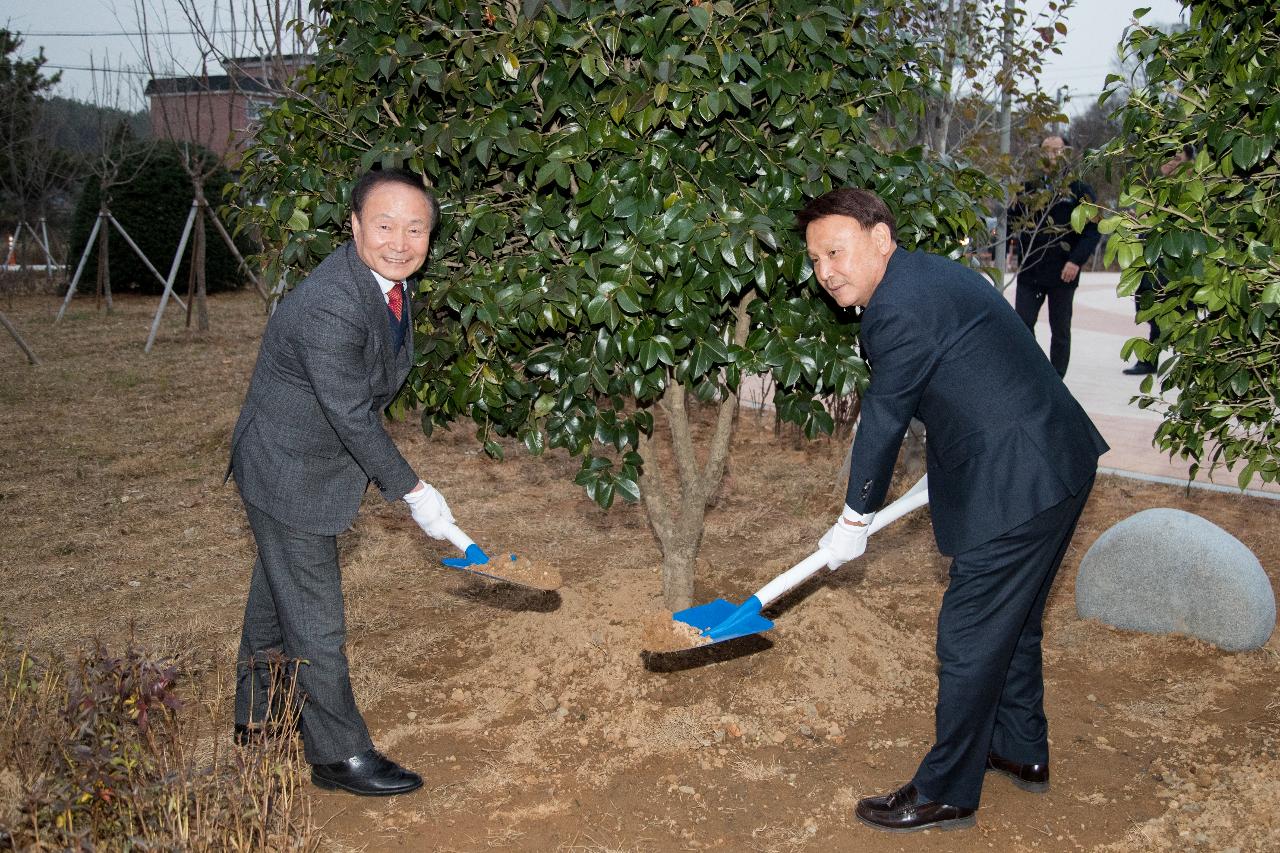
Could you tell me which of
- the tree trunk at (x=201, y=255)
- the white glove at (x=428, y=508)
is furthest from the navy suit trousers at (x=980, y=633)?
the tree trunk at (x=201, y=255)

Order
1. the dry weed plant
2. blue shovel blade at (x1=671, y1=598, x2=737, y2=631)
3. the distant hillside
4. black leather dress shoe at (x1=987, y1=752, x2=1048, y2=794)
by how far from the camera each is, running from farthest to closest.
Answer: the distant hillside → blue shovel blade at (x1=671, y1=598, x2=737, y2=631) → black leather dress shoe at (x1=987, y1=752, x2=1048, y2=794) → the dry weed plant

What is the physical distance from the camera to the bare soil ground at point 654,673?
130 inches

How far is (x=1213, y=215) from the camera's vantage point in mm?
3521

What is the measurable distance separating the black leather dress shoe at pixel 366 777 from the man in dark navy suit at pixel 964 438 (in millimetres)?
1505

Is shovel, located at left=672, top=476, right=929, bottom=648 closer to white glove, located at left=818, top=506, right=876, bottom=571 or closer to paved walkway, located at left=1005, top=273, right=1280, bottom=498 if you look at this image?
white glove, located at left=818, top=506, right=876, bottom=571

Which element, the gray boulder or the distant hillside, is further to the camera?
the distant hillside

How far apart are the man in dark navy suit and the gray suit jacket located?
48.8 inches

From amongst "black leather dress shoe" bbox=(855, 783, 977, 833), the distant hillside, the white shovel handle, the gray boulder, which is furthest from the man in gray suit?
the distant hillside

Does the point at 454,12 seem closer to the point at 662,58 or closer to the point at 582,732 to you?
the point at 662,58

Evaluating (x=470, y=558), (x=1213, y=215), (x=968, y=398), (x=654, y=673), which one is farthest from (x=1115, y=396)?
(x=470, y=558)

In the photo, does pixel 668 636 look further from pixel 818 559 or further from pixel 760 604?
pixel 818 559

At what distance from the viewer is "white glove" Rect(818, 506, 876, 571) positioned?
3096mm

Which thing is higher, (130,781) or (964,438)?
(964,438)

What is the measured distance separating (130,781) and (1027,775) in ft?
8.15
